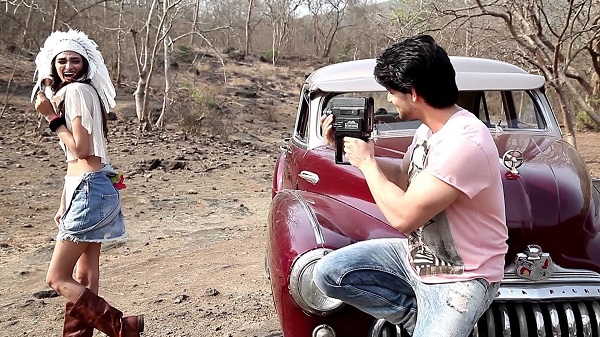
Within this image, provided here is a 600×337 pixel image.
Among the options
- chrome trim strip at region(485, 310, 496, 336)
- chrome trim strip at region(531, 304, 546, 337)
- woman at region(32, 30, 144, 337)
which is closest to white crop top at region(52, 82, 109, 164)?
woman at region(32, 30, 144, 337)

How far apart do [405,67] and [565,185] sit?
130 cm

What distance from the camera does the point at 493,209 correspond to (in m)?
1.86

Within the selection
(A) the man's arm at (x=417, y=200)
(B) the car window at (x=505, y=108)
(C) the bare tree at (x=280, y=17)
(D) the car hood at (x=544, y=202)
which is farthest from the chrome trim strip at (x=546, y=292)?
(C) the bare tree at (x=280, y=17)

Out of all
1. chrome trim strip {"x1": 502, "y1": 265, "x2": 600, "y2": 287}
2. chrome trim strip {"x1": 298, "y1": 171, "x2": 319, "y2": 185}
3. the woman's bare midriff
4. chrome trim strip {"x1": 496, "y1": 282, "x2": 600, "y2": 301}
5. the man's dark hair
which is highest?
the man's dark hair

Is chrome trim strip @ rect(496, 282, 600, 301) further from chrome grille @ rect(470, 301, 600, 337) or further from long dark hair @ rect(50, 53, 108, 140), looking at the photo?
long dark hair @ rect(50, 53, 108, 140)

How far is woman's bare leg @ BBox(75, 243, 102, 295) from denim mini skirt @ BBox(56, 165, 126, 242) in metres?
0.22

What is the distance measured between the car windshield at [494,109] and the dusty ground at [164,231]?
4.61ft

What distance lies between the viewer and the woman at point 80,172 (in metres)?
2.84

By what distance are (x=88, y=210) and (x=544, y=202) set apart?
6.60ft

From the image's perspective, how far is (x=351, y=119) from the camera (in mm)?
2180

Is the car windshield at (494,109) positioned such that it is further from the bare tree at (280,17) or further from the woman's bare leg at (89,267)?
the bare tree at (280,17)

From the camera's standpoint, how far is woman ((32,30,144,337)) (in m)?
2.84

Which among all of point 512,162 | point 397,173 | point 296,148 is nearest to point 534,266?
point 512,162

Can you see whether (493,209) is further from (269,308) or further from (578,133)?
(578,133)
